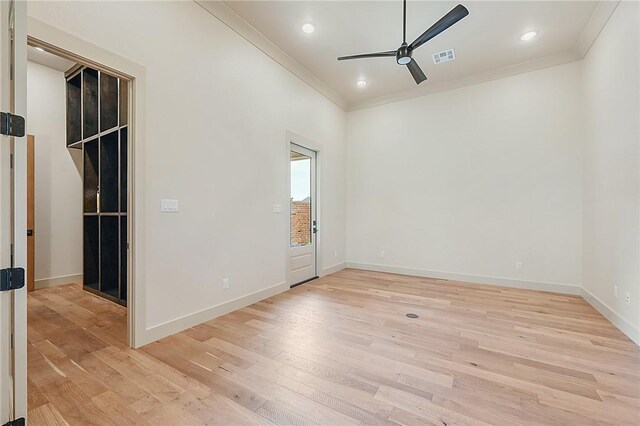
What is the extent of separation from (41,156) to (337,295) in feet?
17.6

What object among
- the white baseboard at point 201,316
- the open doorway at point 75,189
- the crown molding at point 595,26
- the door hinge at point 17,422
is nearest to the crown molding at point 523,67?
the crown molding at point 595,26

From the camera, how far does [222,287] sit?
11.2 feet

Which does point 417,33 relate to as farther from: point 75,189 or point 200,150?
point 75,189

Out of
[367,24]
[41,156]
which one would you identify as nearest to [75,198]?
[41,156]

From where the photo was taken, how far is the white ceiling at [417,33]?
10.9 feet

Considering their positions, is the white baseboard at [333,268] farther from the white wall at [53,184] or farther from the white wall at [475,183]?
the white wall at [53,184]

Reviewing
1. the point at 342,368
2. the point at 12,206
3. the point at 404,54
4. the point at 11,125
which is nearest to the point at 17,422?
the point at 12,206

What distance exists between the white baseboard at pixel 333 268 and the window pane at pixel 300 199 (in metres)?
0.74

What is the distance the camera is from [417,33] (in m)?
3.81

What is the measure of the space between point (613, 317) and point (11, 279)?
5008 mm

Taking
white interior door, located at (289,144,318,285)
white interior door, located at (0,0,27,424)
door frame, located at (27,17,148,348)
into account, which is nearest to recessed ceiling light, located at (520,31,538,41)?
white interior door, located at (289,144,318,285)

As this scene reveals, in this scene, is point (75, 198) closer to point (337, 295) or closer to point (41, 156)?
point (41, 156)

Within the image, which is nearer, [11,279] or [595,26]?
[11,279]

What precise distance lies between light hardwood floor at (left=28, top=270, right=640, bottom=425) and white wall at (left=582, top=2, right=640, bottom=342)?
447mm
